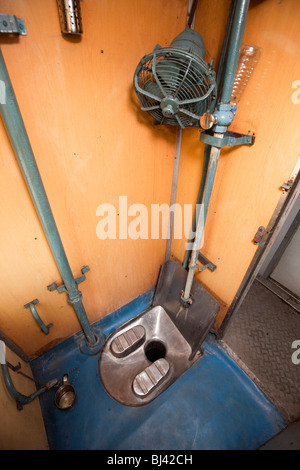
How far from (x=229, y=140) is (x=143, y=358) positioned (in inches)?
79.6

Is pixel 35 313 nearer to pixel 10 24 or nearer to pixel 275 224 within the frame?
pixel 10 24

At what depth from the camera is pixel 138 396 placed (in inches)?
64.2

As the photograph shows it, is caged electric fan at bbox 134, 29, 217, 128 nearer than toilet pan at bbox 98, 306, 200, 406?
Yes

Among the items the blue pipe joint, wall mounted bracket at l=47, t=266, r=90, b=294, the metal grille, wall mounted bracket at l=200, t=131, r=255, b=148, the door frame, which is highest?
the metal grille

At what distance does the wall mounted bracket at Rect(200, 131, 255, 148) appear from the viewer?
1.08m

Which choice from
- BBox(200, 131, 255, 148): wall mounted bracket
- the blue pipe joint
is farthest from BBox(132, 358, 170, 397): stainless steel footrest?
the blue pipe joint

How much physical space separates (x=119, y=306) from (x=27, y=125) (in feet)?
6.25

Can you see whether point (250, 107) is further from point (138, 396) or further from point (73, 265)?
point (138, 396)

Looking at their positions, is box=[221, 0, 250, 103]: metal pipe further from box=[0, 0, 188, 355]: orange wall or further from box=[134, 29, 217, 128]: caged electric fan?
box=[0, 0, 188, 355]: orange wall

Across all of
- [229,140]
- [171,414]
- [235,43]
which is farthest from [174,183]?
[171,414]

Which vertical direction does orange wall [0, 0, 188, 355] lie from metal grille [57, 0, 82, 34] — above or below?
below

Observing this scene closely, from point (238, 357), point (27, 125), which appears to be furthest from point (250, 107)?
point (238, 357)

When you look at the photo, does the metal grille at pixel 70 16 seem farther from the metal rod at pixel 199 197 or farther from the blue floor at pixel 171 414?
the blue floor at pixel 171 414

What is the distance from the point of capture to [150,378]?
1702 millimetres
